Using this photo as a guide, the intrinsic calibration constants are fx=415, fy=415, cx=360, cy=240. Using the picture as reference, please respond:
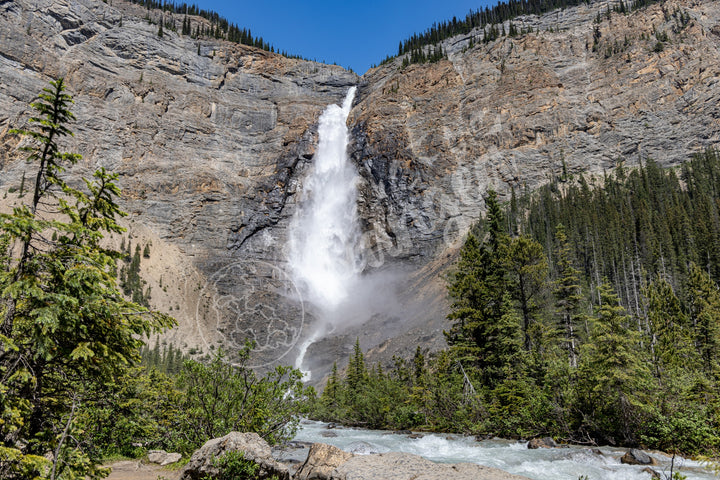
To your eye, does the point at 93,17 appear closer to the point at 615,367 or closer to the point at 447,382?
the point at 447,382

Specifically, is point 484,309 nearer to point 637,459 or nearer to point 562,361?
point 562,361

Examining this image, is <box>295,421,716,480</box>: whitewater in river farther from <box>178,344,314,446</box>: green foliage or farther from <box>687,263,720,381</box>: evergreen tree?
<box>687,263,720,381</box>: evergreen tree

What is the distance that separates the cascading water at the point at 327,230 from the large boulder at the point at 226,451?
6946 cm

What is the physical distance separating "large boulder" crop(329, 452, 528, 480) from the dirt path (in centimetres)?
644

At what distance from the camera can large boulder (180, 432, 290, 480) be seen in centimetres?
816

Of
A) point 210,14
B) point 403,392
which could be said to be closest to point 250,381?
point 403,392

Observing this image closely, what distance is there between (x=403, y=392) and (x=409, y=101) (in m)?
79.6

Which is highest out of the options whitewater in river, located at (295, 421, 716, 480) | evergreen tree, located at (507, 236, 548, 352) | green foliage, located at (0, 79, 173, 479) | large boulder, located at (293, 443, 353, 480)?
evergreen tree, located at (507, 236, 548, 352)

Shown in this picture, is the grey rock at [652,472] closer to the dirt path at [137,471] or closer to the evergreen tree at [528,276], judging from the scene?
the evergreen tree at [528,276]

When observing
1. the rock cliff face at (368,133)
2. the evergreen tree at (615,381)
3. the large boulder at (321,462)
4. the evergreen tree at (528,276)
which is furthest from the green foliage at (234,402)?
the rock cliff face at (368,133)

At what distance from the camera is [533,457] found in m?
17.0

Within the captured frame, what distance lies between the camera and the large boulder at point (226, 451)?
8.16m

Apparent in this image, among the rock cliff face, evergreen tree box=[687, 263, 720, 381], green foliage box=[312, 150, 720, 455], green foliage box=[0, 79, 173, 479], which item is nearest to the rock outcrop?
green foliage box=[312, 150, 720, 455]

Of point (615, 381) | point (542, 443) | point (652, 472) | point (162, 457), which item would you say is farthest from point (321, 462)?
point (615, 381)
